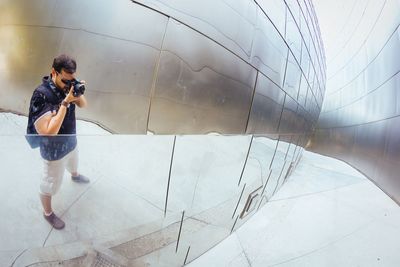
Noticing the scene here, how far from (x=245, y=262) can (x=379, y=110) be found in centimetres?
844

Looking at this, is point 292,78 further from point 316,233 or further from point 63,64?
point 63,64

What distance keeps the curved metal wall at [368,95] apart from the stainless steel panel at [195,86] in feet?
21.2

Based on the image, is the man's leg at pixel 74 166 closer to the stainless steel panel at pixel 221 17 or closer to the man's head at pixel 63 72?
the man's head at pixel 63 72

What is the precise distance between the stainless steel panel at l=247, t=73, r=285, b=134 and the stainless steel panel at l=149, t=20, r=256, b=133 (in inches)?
23.7

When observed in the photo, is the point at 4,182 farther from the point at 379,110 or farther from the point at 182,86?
the point at 379,110

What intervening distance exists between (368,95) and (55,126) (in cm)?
1196

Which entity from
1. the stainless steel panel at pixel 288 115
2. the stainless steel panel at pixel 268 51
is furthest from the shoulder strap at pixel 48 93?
the stainless steel panel at pixel 288 115

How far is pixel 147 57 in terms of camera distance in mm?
2783

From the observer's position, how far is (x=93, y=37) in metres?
2.52

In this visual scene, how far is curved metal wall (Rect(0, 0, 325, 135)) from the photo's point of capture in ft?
7.46

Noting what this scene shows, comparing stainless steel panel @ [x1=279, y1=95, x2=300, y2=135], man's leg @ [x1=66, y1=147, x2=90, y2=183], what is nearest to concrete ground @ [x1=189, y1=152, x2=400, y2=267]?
stainless steel panel @ [x1=279, y1=95, x2=300, y2=135]

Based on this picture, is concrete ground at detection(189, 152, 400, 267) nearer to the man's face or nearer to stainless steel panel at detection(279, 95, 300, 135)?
stainless steel panel at detection(279, 95, 300, 135)

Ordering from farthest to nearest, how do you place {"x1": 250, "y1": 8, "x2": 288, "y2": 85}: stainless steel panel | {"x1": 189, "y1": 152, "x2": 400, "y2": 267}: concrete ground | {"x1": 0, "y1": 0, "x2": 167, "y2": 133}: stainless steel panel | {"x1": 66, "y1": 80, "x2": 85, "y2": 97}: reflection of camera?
{"x1": 250, "y1": 8, "x2": 288, "y2": 85}: stainless steel panel < {"x1": 189, "y1": 152, "x2": 400, "y2": 267}: concrete ground < {"x1": 0, "y1": 0, "x2": 167, "y2": 133}: stainless steel panel < {"x1": 66, "y1": 80, "x2": 85, "y2": 97}: reflection of camera

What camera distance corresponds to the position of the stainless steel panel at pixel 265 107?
4781 millimetres
